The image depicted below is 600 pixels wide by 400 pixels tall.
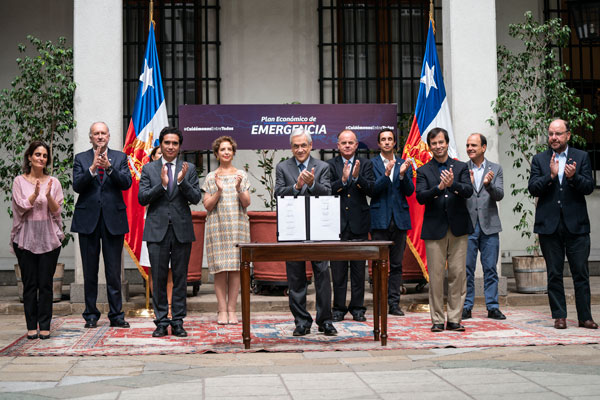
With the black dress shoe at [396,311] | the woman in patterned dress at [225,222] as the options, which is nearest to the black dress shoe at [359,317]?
the black dress shoe at [396,311]

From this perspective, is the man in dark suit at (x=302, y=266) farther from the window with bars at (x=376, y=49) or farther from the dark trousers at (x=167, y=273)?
the window with bars at (x=376, y=49)

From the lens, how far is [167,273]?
718cm

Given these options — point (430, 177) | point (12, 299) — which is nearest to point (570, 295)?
point (430, 177)

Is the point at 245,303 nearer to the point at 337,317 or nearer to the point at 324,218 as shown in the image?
the point at 324,218

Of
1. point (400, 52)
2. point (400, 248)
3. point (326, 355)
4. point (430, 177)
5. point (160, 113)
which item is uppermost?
point (400, 52)

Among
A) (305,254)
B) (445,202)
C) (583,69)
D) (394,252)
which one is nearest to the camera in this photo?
(305,254)

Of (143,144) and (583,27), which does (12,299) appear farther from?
(583,27)

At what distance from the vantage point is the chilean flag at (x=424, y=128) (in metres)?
9.20

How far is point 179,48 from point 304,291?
250 inches

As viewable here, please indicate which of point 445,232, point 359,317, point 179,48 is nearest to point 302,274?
point 359,317

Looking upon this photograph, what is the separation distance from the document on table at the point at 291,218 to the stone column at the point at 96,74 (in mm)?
3309

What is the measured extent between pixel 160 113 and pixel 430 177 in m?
3.71

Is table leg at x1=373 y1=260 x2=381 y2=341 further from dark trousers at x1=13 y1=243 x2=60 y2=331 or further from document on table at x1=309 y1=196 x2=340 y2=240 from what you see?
dark trousers at x1=13 y1=243 x2=60 y2=331

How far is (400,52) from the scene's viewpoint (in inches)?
491
